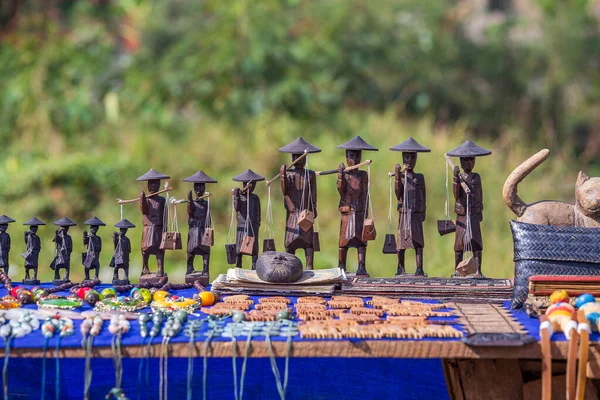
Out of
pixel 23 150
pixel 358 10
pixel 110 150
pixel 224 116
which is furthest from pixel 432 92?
pixel 23 150

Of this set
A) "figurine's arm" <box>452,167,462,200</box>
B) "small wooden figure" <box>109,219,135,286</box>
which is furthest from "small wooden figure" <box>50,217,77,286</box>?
"figurine's arm" <box>452,167,462,200</box>

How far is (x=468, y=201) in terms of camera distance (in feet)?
11.1

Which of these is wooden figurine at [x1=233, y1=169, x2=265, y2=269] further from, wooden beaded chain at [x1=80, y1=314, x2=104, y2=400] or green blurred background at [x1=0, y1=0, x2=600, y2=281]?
green blurred background at [x1=0, y1=0, x2=600, y2=281]

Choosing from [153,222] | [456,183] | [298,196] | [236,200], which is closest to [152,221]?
[153,222]

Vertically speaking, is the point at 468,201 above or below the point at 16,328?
above

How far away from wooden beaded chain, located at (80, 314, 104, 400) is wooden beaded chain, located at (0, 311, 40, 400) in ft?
0.56

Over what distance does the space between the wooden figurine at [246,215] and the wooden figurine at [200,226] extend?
0.43 feet

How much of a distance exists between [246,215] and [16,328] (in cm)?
125

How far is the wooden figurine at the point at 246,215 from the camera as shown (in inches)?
139

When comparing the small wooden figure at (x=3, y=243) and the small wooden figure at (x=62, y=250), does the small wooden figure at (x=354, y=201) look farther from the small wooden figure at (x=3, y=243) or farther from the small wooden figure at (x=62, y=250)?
the small wooden figure at (x=3, y=243)

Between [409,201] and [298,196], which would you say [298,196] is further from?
[409,201]

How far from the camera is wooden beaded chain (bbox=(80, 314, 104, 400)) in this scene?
2.50 meters

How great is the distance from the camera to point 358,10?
9.17 metres

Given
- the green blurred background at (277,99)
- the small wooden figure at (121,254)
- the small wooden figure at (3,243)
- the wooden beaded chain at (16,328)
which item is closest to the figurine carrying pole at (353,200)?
the small wooden figure at (121,254)
